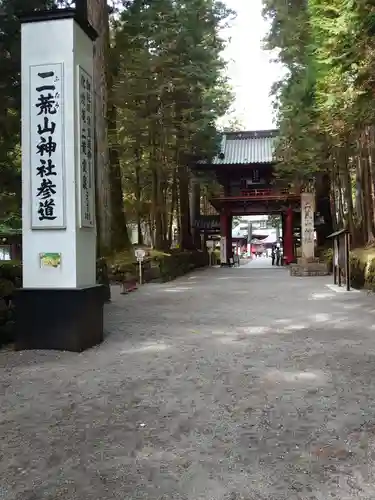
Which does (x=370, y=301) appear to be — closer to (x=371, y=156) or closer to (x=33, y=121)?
(x=371, y=156)

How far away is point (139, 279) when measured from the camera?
52.6 ft

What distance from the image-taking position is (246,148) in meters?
31.0

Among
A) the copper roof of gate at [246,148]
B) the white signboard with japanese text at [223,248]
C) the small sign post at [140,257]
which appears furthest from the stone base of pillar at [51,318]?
the white signboard with japanese text at [223,248]

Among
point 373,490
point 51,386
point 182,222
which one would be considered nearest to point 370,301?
point 51,386

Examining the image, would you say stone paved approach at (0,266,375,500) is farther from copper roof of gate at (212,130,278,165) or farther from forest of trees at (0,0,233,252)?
copper roof of gate at (212,130,278,165)

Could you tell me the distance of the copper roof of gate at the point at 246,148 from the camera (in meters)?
29.0

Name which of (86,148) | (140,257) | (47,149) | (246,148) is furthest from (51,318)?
(246,148)

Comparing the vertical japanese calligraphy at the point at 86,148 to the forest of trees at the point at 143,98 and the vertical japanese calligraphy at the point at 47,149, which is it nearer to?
the vertical japanese calligraphy at the point at 47,149

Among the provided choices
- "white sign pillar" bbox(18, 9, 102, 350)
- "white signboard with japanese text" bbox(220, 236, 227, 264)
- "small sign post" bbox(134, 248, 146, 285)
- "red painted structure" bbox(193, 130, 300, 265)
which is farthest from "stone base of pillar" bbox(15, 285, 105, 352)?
"white signboard with japanese text" bbox(220, 236, 227, 264)

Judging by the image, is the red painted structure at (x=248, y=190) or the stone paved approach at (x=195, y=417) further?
the red painted structure at (x=248, y=190)

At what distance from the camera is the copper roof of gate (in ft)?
95.0

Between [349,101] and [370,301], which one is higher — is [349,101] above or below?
above

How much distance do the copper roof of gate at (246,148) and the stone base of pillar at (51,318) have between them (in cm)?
2323

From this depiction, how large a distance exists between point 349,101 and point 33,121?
20.9 feet
